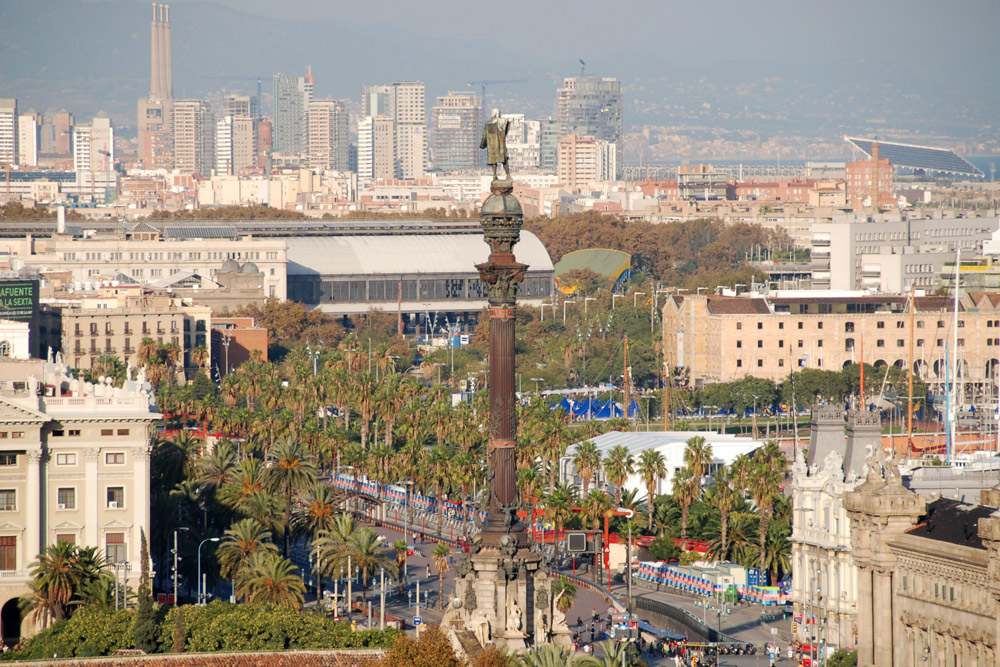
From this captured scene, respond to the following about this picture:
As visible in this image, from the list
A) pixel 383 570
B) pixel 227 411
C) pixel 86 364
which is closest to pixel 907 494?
pixel 383 570

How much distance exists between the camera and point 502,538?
6300 cm

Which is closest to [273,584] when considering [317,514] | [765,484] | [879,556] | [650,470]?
[317,514]

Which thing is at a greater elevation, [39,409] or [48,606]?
[39,409]

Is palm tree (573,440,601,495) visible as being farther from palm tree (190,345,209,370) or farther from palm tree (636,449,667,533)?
palm tree (190,345,209,370)

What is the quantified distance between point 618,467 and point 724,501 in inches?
464

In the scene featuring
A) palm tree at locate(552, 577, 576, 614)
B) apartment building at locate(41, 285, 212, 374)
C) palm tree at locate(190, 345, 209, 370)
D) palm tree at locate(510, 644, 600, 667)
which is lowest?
palm tree at locate(552, 577, 576, 614)

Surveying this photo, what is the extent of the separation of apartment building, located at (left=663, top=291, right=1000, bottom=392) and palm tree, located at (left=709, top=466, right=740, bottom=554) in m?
77.1

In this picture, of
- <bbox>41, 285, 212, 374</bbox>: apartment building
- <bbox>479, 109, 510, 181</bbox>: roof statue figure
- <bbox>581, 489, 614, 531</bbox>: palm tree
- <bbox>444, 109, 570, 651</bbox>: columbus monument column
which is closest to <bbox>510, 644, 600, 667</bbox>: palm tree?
<bbox>444, 109, 570, 651</bbox>: columbus monument column

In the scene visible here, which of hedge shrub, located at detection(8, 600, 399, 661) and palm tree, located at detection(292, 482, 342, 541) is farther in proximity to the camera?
palm tree, located at detection(292, 482, 342, 541)

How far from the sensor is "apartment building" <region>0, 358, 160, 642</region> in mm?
82688

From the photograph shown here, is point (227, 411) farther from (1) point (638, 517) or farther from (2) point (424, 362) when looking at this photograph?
(2) point (424, 362)

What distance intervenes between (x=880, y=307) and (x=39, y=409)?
117865 millimetres

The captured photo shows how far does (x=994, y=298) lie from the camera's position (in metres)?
190

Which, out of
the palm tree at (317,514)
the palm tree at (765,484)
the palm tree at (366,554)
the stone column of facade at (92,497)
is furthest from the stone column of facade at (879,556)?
the stone column of facade at (92,497)
